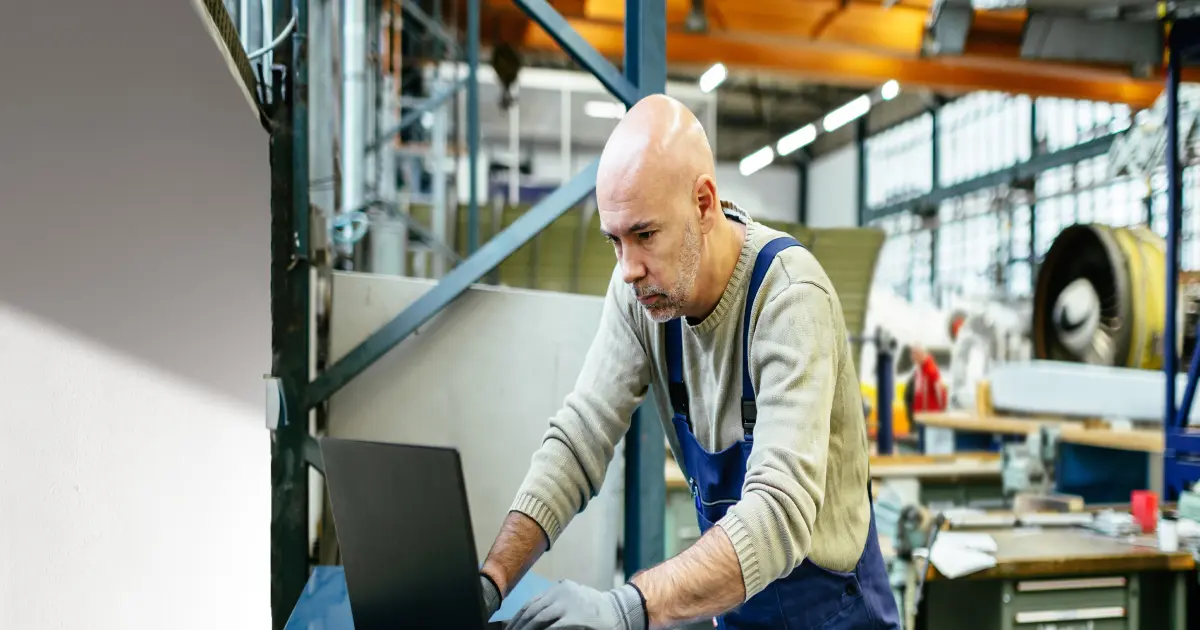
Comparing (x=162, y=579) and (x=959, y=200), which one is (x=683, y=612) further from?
(x=959, y=200)

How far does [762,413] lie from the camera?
4.34 ft

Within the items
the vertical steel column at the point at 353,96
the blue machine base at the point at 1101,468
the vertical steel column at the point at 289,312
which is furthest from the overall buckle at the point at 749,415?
the blue machine base at the point at 1101,468

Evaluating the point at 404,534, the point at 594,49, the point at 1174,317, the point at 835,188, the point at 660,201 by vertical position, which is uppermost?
the point at 835,188

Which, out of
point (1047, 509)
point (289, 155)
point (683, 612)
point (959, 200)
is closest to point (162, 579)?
point (289, 155)

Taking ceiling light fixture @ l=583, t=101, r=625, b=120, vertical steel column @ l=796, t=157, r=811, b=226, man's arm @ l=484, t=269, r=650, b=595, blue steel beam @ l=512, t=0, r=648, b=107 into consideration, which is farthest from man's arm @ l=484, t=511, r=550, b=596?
vertical steel column @ l=796, t=157, r=811, b=226

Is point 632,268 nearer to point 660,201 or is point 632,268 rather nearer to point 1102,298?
point 660,201

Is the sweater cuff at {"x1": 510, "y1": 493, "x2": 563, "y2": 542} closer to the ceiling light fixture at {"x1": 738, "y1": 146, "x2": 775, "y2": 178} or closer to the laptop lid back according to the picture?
the laptop lid back

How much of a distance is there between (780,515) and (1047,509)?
9.08ft

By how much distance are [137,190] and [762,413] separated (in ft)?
4.41

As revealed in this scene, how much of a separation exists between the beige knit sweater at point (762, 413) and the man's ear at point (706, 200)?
93mm

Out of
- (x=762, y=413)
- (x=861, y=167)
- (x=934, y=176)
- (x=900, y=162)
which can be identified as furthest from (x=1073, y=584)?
(x=861, y=167)

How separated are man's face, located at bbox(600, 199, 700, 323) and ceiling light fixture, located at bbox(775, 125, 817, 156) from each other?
10976mm

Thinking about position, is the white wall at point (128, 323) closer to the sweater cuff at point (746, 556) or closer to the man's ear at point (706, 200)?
the man's ear at point (706, 200)

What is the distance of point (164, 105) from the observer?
5.88 ft
